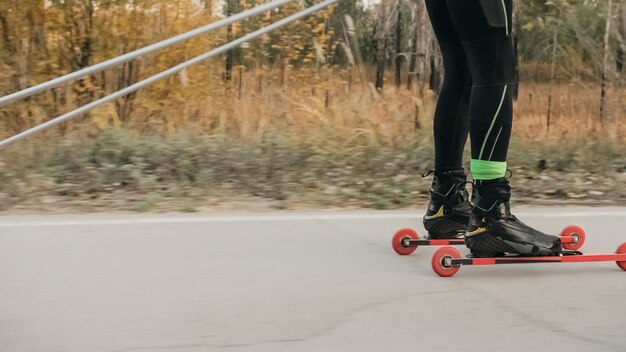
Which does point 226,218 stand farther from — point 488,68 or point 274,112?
point 274,112

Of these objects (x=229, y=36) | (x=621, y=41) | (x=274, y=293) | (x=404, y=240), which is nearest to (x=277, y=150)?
(x=229, y=36)

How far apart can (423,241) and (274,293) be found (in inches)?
32.6

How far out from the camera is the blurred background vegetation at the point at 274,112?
5785 mm

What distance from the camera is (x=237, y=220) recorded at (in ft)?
15.5

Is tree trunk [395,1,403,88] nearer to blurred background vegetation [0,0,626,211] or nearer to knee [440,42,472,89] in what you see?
Answer: blurred background vegetation [0,0,626,211]

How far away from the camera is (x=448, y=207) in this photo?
13.1ft

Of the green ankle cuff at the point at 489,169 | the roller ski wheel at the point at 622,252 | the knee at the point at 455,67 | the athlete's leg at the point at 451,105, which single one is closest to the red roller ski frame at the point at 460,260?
the roller ski wheel at the point at 622,252

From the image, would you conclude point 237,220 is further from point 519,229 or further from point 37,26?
point 37,26

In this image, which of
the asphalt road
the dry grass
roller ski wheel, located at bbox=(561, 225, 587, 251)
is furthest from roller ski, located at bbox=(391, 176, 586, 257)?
the dry grass

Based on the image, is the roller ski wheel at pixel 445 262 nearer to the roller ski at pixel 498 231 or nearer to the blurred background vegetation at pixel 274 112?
the roller ski at pixel 498 231

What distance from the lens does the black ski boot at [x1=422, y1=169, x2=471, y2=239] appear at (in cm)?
399

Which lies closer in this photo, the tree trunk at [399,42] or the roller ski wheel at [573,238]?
the roller ski wheel at [573,238]

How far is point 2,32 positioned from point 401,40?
13.6ft

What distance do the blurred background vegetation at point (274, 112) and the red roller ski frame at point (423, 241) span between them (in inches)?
54.9
